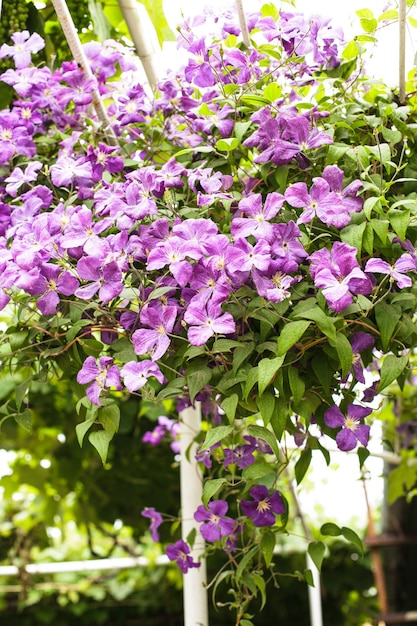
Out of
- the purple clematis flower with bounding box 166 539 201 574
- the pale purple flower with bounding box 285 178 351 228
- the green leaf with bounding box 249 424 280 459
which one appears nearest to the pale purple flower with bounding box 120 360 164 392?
the green leaf with bounding box 249 424 280 459

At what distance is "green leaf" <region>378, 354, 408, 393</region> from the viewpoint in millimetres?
834

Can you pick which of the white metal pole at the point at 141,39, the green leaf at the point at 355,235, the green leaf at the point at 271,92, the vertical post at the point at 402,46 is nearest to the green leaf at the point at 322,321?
the green leaf at the point at 355,235

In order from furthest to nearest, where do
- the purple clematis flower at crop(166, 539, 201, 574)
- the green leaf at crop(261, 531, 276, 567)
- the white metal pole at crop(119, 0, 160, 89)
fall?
the white metal pole at crop(119, 0, 160, 89) → the purple clematis flower at crop(166, 539, 201, 574) → the green leaf at crop(261, 531, 276, 567)

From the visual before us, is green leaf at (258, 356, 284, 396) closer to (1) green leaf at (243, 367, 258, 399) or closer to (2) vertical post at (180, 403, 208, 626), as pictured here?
(1) green leaf at (243, 367, 258, 399)

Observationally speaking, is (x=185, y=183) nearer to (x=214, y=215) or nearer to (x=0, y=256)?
(x=214, y=215)

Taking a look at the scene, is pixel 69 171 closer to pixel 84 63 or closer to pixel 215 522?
pixel 84 63

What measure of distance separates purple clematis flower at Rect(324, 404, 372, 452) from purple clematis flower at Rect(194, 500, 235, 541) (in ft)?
0.72

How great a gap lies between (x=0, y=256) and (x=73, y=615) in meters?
2.83

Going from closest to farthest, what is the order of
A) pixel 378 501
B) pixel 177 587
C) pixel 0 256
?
pixel 0 256
pixel 177 587
pixel 378 501

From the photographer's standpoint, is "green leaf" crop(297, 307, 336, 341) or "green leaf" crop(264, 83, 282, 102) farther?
"green leaf" crop(264, 83, 282, 102)

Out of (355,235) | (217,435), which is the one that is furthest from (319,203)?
(217,435)

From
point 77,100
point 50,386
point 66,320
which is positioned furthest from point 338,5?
point 50,386

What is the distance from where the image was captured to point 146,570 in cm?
344

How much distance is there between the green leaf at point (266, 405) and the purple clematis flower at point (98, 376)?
0.50 feet
